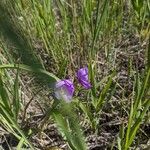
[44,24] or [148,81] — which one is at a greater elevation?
[44,24]

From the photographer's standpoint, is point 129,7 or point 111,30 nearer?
point 111,30

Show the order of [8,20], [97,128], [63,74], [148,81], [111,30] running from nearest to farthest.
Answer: [8,20] → [148,81] → [97,128] → [63,74] → [111,30]

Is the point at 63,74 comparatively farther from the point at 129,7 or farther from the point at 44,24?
the point at 129,7

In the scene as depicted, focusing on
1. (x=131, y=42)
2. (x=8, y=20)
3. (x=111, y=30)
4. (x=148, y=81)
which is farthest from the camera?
(x=131, y=42)

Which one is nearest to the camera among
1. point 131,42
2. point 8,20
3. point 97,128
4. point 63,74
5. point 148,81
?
point 8,20

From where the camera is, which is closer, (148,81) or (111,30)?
(148,81)

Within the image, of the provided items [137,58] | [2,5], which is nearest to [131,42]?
[137,58]

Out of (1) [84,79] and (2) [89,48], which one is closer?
(1) [84,79]

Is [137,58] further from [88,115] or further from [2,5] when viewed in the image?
[2,5]

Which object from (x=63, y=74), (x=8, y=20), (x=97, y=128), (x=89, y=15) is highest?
(x=8, y=20)

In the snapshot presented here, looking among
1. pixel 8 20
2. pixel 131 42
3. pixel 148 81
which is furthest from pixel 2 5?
pixel 131 42
